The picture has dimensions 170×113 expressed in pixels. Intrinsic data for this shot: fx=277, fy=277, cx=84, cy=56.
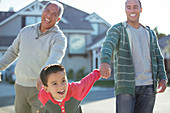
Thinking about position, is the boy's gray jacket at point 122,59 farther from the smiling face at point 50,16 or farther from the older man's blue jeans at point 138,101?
the smiling face at point 50,16

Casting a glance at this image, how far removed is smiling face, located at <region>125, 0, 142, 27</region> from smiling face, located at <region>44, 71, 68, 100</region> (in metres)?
1.26

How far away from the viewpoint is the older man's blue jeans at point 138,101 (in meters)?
3.19

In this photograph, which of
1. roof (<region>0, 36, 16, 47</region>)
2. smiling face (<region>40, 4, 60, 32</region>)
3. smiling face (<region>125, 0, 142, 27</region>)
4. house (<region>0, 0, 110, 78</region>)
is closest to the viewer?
smiling face (<region>125, 0, 142, 27</region>)

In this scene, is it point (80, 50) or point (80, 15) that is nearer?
point (80, 50)

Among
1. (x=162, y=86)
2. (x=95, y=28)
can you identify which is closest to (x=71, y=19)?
(x=95, y=28)

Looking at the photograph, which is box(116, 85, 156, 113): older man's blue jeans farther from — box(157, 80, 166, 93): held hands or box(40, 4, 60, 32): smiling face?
box(40, 4, 60, 32): smiling face

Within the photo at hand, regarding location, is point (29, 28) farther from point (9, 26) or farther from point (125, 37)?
point (9, 26)

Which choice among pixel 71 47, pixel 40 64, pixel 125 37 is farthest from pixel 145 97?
pixel 71 47

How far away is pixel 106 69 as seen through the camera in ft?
8.84

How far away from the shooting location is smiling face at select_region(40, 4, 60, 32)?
3500 millimetres

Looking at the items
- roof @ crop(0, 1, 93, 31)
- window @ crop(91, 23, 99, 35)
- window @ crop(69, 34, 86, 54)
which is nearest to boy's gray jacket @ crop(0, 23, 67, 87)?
roof @ crop(0, 1, 93, 31)

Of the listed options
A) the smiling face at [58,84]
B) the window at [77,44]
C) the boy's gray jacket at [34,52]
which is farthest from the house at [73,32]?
the smiling face at [58,84]

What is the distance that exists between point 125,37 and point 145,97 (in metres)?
0.76

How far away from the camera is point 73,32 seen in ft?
83.4
